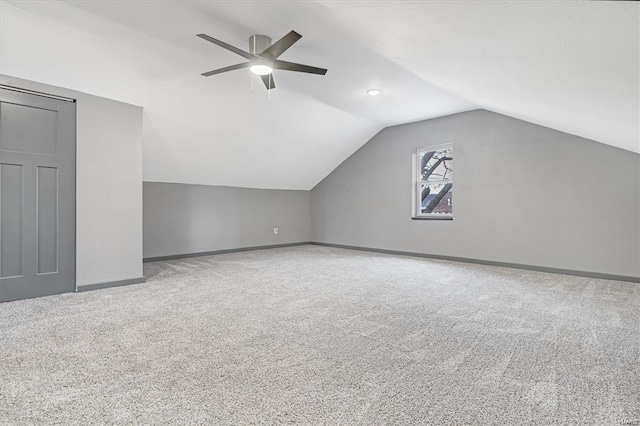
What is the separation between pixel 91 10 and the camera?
97.7 inches

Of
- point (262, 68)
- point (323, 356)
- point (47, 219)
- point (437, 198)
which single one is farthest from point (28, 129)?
point (437, 198)

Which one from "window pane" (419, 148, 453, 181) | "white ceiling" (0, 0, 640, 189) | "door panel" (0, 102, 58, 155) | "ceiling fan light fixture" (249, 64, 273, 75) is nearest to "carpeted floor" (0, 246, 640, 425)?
"door panel" (0, 102, 58, 155)

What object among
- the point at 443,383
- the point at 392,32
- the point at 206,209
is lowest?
the point at 443,383

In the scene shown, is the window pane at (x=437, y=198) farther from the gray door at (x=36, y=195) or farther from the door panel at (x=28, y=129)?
the door panel at (x=28, y=129)

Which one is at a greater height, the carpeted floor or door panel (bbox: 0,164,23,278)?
door panel (bbox: 0,164,23,278)

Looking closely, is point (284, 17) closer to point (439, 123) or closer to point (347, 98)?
point (347, 98)

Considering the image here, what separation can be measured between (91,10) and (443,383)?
3.39 m

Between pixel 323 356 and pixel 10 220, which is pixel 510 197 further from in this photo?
pixel 10 220

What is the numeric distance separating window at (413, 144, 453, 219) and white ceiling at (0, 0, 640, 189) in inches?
30.7

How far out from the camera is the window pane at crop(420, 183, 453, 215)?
5.81 metres

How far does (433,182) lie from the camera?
593 centimetres

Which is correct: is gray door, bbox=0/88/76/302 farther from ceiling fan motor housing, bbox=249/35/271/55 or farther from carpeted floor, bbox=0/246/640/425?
ceiling fan motor housing, bbox=249/35/271/55

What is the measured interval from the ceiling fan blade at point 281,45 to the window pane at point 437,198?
4021 millimetres

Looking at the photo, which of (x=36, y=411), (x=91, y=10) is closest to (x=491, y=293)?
(x=36, y=411)
